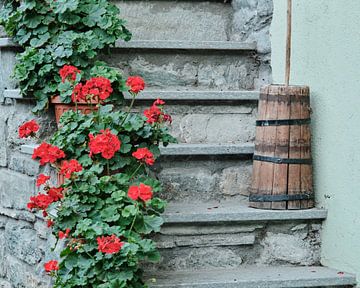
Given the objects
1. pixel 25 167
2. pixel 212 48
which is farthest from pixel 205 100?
pixel 25 167

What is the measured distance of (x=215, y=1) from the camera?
420 centimetres

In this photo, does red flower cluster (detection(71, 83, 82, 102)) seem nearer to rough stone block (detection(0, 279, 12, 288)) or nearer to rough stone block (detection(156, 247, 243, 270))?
rough stone block (detection(156, 247, 243, 270))

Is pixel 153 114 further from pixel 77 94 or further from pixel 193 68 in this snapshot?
pixel 193 68

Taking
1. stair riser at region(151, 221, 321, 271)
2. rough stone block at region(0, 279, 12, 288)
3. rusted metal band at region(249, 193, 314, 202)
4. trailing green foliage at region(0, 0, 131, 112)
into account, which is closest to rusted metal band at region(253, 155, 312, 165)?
rusted metal band at region(249, 193, 314, 202)

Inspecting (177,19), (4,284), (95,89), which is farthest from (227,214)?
(177,19)

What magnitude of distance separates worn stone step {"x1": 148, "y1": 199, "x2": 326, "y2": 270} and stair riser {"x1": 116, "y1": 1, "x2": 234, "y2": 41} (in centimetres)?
112

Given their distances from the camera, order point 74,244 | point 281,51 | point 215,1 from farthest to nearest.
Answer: point 215,1
point 281,51
point 74,244

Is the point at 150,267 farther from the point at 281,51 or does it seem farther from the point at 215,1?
the point at 215,1

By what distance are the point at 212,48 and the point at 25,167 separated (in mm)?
995

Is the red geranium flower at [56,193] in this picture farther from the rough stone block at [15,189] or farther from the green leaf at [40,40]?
the green leaf at [40,40]

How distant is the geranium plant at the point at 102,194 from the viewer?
274 cm

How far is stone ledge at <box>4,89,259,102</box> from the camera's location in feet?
11.4

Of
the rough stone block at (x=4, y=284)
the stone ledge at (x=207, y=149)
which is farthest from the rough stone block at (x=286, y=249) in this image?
the rough stone block at (x=4, y=284)

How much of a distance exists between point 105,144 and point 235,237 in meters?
0.68
